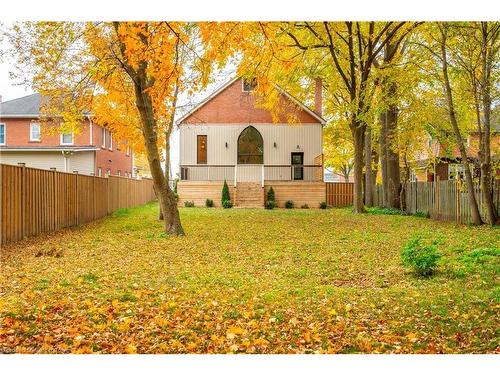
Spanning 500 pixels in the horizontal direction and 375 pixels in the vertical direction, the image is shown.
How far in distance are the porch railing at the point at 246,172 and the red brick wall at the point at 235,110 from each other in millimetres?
2164

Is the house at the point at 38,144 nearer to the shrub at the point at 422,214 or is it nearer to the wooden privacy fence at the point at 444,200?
the wooden privacy fence at the point at 444,200

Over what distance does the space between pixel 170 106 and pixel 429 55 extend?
6549mm

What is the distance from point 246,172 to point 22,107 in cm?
979

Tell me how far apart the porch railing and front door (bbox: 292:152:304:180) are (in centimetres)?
13

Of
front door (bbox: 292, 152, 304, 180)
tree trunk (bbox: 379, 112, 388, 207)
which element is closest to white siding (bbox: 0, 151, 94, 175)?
front door (bbox: 292, 152, 304, 180)

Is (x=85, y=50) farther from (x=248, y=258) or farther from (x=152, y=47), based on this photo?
(x=248, y=258)

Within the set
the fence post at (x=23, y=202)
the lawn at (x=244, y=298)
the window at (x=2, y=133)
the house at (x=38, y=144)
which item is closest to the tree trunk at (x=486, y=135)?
the lawn at (x=244, y=298)

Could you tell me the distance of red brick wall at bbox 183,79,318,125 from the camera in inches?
917

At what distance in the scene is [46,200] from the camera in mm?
10195

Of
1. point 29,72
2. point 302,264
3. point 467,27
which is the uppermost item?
point 467,27

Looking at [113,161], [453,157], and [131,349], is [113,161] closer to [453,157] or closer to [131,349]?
[453,157]

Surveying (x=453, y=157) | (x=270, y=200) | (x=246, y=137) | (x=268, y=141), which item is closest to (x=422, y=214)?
(x=453, y=157)

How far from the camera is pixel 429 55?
41.3ft
